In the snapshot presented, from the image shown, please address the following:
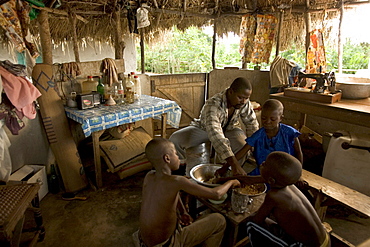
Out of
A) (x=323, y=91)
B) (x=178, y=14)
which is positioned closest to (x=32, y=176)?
(x=323, y=91)

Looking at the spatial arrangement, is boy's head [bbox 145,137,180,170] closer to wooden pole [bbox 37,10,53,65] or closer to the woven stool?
the woven stool

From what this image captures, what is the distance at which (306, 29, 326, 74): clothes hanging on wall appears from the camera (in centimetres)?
452

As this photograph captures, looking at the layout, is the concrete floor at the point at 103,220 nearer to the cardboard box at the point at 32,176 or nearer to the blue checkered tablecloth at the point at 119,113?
the cardboard box at the point at 32,176

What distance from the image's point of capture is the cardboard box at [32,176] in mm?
2723

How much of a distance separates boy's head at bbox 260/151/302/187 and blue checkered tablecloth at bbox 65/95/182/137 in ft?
6.70

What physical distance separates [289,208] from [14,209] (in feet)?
6.20

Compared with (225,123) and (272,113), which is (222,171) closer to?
(272,113)

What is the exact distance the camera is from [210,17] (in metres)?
5.75

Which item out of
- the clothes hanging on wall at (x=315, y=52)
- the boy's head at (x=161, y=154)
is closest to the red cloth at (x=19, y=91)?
the boy's head at (x=161, y=154)

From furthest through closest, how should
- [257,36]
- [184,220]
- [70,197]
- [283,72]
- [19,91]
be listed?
[257,36]
[283,72]
[70,197]
[19,91]
[184,220]

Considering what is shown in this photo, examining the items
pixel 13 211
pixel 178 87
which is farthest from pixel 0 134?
pixel 178 87

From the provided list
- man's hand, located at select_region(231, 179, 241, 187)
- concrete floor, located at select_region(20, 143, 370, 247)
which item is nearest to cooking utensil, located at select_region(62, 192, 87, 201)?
concrete floor, located at select_region(20, 143, 370, 247)

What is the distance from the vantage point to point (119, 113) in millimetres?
3090

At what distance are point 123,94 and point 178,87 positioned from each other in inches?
81.3
